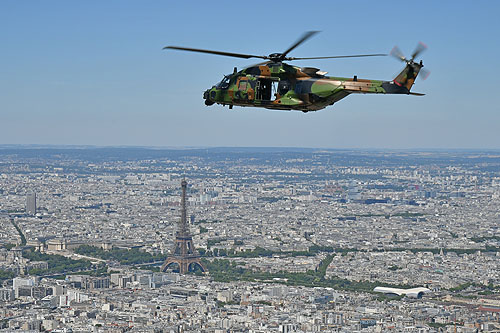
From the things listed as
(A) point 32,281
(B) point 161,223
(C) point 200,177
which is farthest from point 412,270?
(C) point 200,177

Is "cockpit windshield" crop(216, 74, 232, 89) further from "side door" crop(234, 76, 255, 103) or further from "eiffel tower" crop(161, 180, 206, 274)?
"eiffel tower" crop(161, 180, 206, 274)

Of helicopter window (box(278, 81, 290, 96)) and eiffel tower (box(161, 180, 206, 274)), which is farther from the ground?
helicopter window (box(278, 81, 290, 96))

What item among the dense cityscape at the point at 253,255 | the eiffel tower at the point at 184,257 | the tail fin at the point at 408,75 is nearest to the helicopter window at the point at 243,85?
the tail fin at the point at 408,75

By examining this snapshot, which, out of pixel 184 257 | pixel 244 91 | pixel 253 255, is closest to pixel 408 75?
pixel 244 91

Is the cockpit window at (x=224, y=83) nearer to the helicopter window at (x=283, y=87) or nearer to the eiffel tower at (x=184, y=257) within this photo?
the helicopter window at (x=283, y=87)

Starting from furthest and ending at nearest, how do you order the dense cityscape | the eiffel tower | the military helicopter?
the eiffel tower, the dense cityscape, the military helicopter

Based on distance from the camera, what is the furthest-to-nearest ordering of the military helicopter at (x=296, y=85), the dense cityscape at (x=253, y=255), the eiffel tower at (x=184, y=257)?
the eiffel tower at (x=184, y=257) < the dense cityscape at (x=253, y=255) < the military helicopter at (x=296, y=85)

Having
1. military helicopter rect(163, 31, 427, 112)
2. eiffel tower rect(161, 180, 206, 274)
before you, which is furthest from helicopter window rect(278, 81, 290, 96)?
eiffel tower rect(161, 180, 206, 274)
